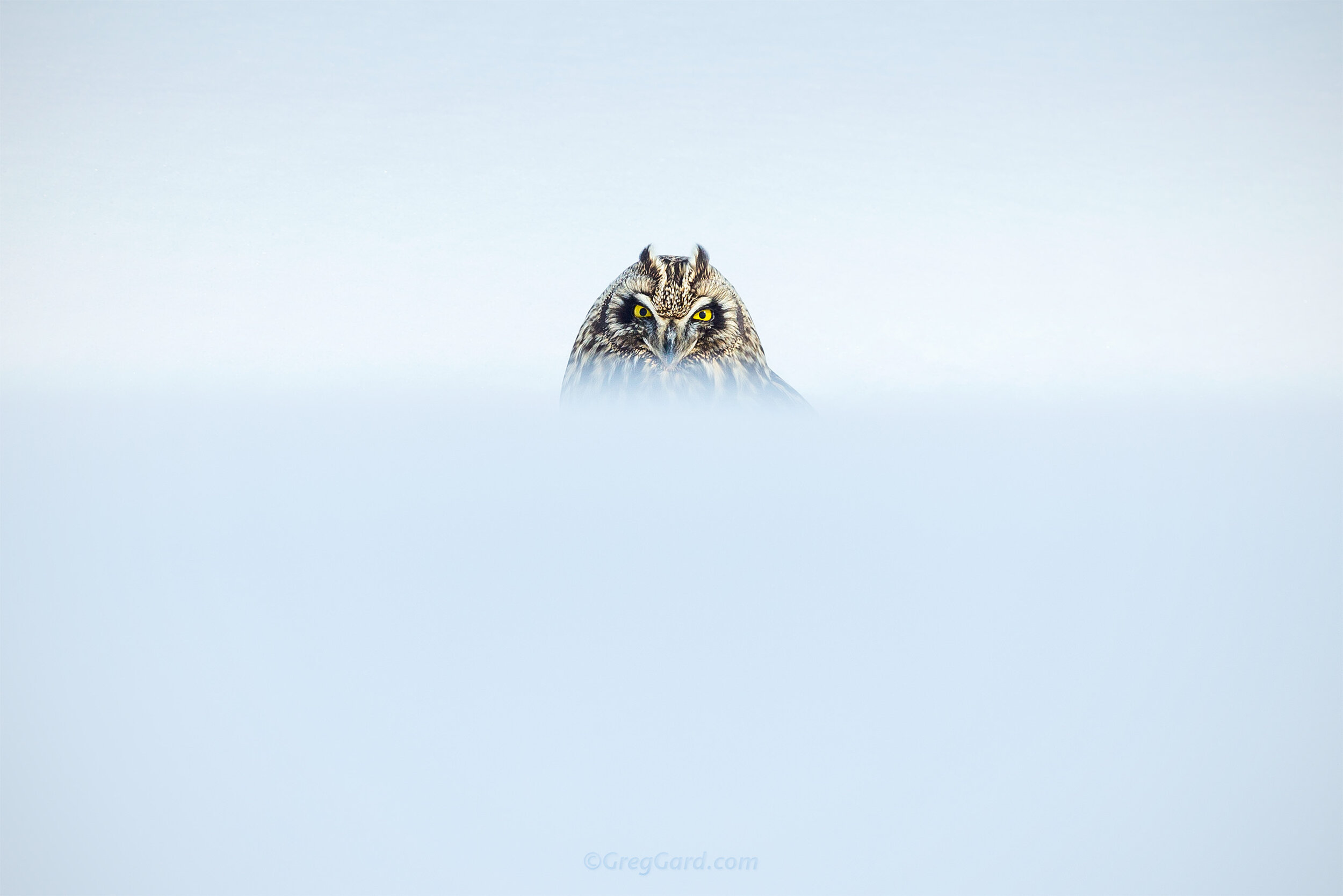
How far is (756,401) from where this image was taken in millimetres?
2195

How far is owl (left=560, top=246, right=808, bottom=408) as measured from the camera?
2.07 m

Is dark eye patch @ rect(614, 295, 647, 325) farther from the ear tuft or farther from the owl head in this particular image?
the ear tuft

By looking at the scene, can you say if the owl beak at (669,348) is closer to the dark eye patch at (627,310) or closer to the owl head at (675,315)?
the owl head at (675,315)

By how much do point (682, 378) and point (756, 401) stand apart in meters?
0.20

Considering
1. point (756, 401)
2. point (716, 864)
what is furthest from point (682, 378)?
point (716, 864)

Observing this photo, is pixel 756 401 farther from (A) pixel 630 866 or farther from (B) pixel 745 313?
(A) pixel 630 866

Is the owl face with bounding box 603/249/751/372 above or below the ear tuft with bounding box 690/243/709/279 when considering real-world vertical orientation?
below

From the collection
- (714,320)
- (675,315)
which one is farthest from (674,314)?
(714,320)

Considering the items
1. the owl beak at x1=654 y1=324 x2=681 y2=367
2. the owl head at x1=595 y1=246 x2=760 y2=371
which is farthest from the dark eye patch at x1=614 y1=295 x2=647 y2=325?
the owl beak at x1=654 y1=324 x2=681 y2=367

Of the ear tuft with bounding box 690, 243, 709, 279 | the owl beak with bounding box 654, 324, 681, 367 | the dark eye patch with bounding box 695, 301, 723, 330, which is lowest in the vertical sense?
the owl beak with bounding box 654, 324, 681, 367

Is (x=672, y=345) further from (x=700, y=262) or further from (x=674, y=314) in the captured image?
(x=700, y=262)

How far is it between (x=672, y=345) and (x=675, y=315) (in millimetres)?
72

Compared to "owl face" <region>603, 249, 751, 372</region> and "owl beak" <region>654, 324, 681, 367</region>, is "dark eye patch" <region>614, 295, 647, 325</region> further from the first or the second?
"owl beak" <region>654, 324, 681, 367</region>

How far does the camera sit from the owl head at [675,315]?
2068 millimetres
